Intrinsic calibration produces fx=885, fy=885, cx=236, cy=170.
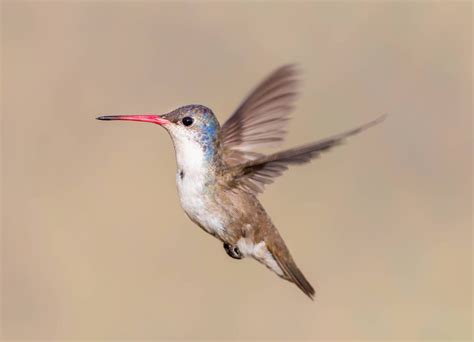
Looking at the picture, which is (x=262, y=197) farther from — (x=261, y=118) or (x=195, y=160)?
(x=195, y=160)

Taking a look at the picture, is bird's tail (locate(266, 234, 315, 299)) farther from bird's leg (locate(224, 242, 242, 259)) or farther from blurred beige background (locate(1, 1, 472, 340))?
blurred beige background (locate(1, 1, 472, 340))

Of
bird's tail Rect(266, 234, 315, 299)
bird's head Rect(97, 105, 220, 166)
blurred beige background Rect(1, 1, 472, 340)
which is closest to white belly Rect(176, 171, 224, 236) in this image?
bird's head Rect(97, 105, 220, 166)

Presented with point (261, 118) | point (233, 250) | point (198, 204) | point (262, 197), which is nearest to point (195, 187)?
point (198, 204)

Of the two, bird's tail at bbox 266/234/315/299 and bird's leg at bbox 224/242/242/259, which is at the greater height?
bird's leg at bbox 224/242/242/259

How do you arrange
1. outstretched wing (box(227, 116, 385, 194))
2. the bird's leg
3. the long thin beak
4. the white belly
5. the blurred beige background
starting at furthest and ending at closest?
1. the blurred beige background
2. the bird's leg
3. the white belly
4. the long thin beak
5. outstretched wing (box(227, 116, 385, 194))

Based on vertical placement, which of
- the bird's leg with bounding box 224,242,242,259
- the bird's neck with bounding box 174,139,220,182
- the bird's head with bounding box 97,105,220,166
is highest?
the bird's head with bounding box 97,105,220,166

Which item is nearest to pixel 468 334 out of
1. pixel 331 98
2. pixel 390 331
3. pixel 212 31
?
pixel 390 331

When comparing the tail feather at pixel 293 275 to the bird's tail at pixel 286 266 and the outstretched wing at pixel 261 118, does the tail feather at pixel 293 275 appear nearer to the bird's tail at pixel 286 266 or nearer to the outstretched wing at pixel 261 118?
the bird's tail at pixel 286 266

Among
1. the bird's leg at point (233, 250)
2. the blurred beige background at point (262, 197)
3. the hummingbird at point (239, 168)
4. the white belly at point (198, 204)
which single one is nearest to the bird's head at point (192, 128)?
the hummingbird at point (239, 168)
